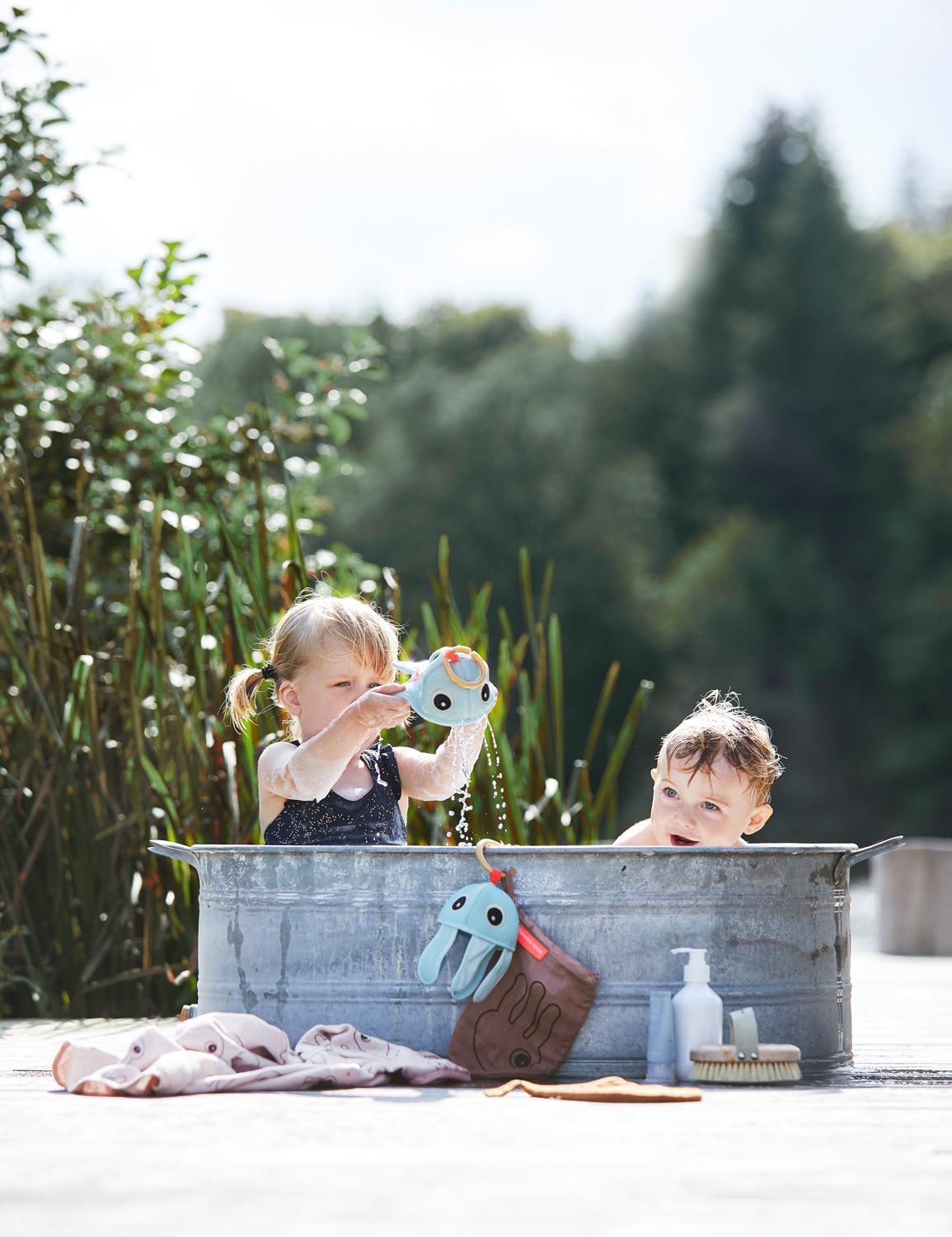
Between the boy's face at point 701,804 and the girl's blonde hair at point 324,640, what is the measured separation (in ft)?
1.87

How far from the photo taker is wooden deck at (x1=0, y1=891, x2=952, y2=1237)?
1504 millimetres

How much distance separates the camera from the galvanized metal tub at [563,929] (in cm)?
264

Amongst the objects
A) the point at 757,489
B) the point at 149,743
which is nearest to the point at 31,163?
the point at 149,743

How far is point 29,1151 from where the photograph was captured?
1883mm

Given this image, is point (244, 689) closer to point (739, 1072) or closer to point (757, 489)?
point (739, 1072)

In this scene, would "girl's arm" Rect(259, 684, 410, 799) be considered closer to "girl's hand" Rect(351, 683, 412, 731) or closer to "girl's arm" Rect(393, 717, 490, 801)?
"girl's hand" Rect(351, 683, 412, 731)

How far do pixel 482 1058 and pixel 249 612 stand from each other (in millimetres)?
2306

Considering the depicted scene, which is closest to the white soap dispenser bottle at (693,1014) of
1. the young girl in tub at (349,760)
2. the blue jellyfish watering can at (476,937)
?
the blue jellyfish watering can at (476,937)

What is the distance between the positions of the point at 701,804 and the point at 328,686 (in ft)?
2.42

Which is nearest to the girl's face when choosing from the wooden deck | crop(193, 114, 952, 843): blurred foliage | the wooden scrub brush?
the wooden deck

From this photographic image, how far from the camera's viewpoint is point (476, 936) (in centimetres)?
260

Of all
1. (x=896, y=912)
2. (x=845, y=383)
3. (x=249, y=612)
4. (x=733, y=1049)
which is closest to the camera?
(x=733, y=1049)

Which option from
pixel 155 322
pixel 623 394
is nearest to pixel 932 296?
pixel 623 394

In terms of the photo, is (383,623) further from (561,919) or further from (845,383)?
(845,383)
